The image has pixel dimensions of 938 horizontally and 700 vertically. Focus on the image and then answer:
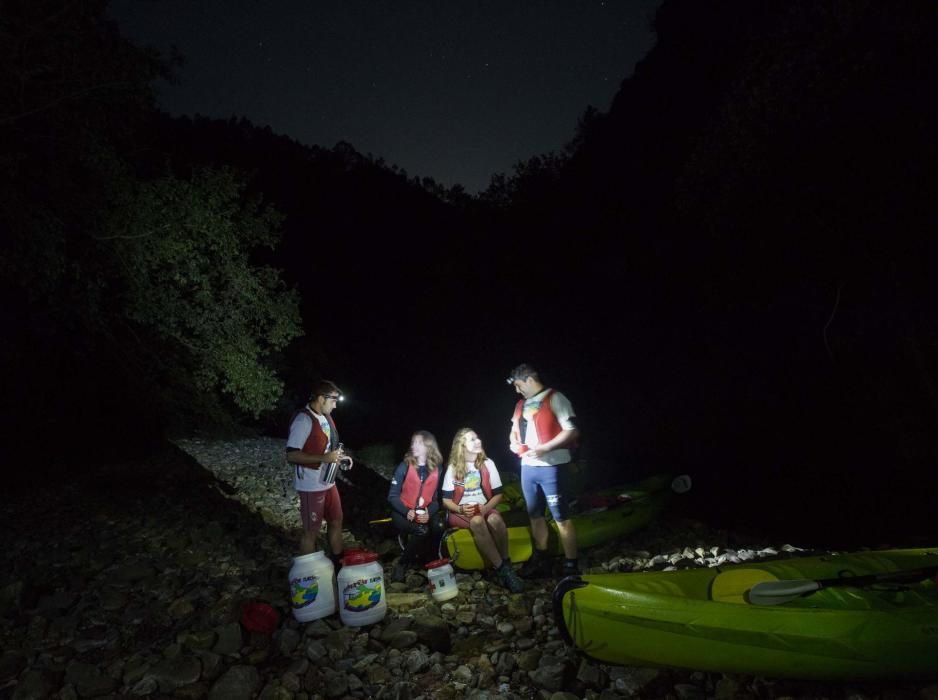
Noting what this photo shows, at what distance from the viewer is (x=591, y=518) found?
6645 millimetres

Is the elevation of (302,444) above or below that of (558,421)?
above

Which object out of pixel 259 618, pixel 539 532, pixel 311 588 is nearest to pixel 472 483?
pixel 539 532

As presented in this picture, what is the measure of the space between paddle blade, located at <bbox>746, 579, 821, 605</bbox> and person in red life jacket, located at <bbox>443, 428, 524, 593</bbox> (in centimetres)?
227

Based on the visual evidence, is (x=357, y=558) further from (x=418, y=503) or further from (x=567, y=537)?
(x=567, y=537)

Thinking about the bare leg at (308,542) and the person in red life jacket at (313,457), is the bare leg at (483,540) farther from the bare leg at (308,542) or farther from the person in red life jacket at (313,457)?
the bare leg at (308,542)

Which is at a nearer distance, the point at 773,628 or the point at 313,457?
the point at 773,628

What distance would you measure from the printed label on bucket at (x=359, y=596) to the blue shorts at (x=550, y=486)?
1.87m

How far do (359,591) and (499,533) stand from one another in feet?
5.33

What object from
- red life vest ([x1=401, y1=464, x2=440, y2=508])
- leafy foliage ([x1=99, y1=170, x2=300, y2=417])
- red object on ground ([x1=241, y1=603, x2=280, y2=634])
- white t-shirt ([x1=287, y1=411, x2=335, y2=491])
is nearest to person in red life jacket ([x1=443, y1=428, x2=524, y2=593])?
red life vest ([x1=401, y1=464, x2=440, y2=508])

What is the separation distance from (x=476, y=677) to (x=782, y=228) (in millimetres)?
9008

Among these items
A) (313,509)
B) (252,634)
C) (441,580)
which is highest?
(313,509)

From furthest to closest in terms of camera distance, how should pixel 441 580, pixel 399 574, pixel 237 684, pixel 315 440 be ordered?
1. pixel 399 574
2. pixel 315 440
3. pixel 441 580
4. pixel 237 684

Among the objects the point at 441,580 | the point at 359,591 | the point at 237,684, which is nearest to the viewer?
the point at 237,684

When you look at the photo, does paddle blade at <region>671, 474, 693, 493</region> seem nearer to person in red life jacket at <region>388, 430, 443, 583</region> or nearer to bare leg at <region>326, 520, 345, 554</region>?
person in red life jacket at <region>388, 430, 443, 583</region>
